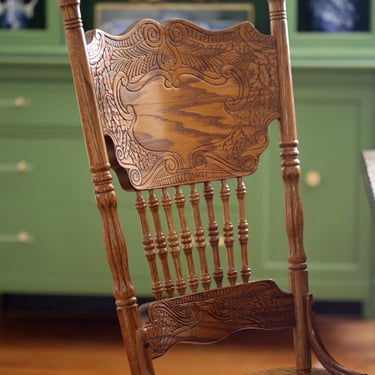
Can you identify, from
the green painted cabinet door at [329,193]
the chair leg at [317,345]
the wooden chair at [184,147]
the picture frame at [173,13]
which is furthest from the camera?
the picture frame at [173,13]

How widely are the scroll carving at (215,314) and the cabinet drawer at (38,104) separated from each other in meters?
1.73

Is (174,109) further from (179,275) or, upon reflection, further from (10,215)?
(10,215)

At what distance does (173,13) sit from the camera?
349cm

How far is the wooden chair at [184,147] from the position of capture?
137cm

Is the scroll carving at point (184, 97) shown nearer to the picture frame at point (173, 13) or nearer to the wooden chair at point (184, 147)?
the wooden chair at point (184, 147)

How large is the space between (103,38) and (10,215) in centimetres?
184

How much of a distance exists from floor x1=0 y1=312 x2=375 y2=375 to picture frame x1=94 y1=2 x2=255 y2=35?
1.12 m

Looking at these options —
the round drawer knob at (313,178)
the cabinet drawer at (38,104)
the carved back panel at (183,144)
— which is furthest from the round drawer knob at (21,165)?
the carved back panel at (183,144)

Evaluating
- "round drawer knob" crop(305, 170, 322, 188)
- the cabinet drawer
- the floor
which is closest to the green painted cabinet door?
"round drawer knob" crop(305, 170, 322, 188)

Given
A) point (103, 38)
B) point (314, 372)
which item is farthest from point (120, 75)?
point (314, 372)

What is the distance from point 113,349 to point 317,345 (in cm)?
160

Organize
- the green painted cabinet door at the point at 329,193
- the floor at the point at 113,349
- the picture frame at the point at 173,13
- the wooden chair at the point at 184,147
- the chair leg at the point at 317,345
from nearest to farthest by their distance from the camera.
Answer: the wooden chair at the point at 184,147, the chair leg at the point at 317,345, the floor at the point at 113,349, the green painted cabinet door at the point at 329,193, the picture frame at the point at 173,13

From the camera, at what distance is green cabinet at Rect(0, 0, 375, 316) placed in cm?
311

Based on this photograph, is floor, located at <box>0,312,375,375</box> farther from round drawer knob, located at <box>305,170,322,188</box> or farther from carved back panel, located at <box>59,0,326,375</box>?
carved back panel, located at <box>59,0,326,375</box>
